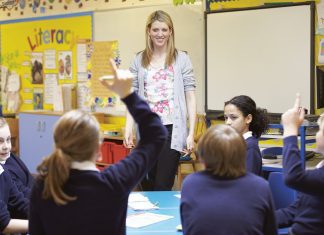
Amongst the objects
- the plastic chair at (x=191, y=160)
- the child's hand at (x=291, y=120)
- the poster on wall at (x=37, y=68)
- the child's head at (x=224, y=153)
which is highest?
the poster on wall at (x=37, y=68)

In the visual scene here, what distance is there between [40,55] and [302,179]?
17.8 ft

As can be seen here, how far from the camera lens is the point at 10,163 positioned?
8.28 feet

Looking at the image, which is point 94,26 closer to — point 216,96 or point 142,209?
point 216,96

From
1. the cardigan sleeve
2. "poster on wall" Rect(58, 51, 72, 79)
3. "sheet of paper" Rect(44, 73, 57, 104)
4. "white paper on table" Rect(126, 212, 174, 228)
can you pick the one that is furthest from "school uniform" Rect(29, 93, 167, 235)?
"sheet of paper" Rect(44, 73, 57, 104)

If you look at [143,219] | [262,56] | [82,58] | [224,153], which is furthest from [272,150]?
[82,58]

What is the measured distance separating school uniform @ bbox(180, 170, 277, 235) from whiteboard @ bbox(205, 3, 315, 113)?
2915mm

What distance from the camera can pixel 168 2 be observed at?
17.4 ft

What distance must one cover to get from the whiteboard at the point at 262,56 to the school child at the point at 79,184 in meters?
3.16

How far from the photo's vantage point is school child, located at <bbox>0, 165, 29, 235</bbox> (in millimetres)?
2039

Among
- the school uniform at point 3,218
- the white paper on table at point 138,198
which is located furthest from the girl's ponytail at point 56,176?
the white paper on table at point 138,198

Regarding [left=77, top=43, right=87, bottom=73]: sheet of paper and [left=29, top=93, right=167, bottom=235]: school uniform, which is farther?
[left=77, top=43, right=87, bottom=73]: sheet of paper

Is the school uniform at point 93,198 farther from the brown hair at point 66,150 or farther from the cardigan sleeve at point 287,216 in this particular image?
the cardigan sleeve at point 287,216

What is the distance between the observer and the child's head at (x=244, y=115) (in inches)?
113

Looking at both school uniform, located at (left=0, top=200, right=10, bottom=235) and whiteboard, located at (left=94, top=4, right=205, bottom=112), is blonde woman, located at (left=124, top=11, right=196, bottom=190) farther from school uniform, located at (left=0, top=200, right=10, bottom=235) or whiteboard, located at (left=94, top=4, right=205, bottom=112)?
whiteboard, located at (left=94, top=4, right=205, bottom=112)
